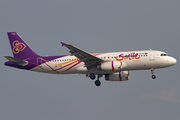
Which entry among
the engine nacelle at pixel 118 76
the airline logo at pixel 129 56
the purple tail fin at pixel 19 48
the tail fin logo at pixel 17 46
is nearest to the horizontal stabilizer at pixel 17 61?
the purple tail fin at pixel 19 48

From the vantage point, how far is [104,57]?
48438mm

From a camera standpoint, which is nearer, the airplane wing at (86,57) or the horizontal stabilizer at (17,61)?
the airplane wing at (86,57)

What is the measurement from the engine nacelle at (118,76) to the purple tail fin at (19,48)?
13610 millimetres

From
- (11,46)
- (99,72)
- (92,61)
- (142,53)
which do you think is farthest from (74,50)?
(11,46)

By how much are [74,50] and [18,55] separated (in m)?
13.9

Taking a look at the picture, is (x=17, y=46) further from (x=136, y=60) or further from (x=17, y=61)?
(x=136, y=60)

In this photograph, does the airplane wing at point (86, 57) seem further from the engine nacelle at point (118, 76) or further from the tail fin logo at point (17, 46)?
the tail fin logo at point (17, 46)

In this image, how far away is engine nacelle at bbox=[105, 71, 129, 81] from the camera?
52531 mm

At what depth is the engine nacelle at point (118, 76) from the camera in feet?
172

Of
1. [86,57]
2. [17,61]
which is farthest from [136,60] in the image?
[17,61]

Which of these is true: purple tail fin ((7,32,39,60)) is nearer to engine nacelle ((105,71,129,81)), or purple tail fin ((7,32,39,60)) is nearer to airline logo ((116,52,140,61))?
engine nacelle ((105,71,129,81))

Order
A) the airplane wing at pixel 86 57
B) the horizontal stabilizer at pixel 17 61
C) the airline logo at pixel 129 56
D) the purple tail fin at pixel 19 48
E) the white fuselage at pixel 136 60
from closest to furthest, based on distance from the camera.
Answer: the airplane wing at pixel 86 57 < the white fuselage at pixel 136 60 < the airline logo at pixel 129 56 < the horizontal stabilizer at pixel 17 61 < the purple tail fin at pixel 19 48

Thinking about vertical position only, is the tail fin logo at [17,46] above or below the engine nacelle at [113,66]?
above

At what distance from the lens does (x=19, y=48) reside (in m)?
54.5
